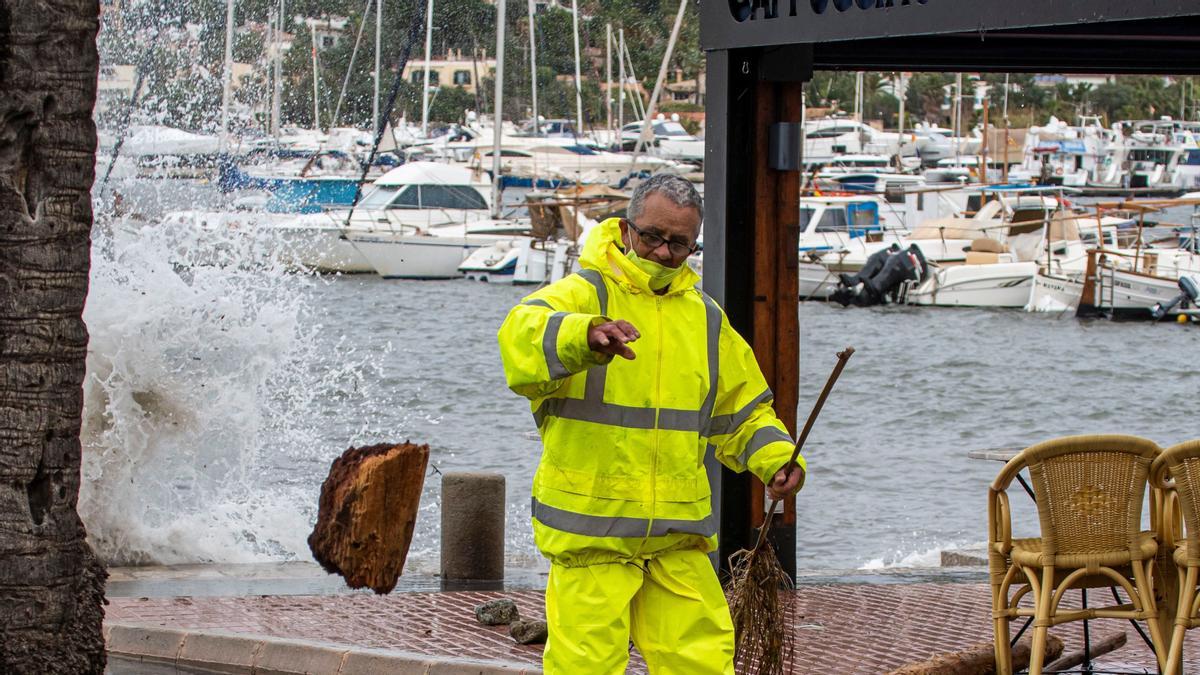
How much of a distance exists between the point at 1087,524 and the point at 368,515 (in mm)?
4225

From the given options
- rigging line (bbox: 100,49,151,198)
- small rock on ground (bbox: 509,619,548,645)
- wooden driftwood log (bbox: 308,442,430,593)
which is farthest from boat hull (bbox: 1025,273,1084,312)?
small rock on ground (bbox: 509,619,548,645)

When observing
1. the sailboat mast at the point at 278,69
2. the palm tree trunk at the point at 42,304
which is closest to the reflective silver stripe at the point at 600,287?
the palm tree trunk at the point at 42,304

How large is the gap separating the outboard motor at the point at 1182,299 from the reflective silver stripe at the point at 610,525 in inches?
1563

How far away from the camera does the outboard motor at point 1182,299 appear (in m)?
42.0

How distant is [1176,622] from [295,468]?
13.9 m

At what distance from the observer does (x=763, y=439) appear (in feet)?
16.2

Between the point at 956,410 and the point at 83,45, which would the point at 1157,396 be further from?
the point at 83,45

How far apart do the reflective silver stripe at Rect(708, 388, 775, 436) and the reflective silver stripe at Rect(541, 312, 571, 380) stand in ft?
2.29

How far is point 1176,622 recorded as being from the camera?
20.0ft

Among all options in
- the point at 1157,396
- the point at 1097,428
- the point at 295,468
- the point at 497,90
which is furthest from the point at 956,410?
the point at 497,90

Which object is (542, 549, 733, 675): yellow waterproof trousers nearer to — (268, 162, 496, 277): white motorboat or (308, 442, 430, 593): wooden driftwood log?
(308, 442, 430, 593): wooden driftwood log

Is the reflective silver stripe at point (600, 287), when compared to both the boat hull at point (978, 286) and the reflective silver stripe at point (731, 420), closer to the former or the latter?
the reflective silver stripe at point (731, 420)

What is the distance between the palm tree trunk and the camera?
17.1 feet

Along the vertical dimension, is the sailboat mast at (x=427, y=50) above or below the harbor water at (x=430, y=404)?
above
